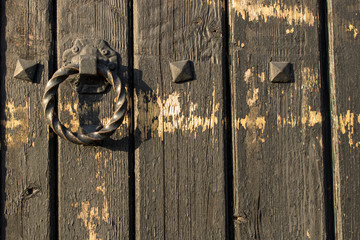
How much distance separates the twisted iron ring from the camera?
0.60 metres

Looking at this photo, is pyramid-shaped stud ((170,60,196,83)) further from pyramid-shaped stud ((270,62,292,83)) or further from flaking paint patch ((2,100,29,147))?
flaking paint patch ((2,100,29,147))

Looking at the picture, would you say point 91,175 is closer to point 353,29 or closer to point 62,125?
point 62,125

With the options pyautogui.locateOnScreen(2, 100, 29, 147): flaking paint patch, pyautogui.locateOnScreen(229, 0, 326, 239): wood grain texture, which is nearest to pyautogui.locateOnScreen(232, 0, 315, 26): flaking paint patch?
pyautogui.locateOnScreen(229, 0, 326, 239): wood grain texture

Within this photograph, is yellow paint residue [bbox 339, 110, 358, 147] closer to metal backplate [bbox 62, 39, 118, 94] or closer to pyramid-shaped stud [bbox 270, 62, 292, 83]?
pyramid-shaped stud [bbox 270, 62, 292, 83]

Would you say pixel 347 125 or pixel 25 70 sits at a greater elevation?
pixel 25 70

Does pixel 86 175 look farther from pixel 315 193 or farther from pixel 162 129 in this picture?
pixel 315 193

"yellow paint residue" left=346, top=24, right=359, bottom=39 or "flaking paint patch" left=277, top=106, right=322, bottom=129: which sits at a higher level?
"yellow paint residue" left=346, top=24, right=359, bottom=39

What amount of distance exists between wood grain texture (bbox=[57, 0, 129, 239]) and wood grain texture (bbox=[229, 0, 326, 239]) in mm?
260

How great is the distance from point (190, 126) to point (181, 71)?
5.0 inches

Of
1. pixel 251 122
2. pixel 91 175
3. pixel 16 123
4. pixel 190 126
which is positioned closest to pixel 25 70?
pixel 16 123

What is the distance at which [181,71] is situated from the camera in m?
0.67

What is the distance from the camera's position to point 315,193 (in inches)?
26.4

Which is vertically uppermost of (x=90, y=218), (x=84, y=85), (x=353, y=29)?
(x=353, y=29)

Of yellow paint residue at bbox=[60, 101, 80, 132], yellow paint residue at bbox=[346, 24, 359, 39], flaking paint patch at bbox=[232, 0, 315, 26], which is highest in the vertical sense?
flaking paint patch at bbox=[232, 0, 315, 26]
